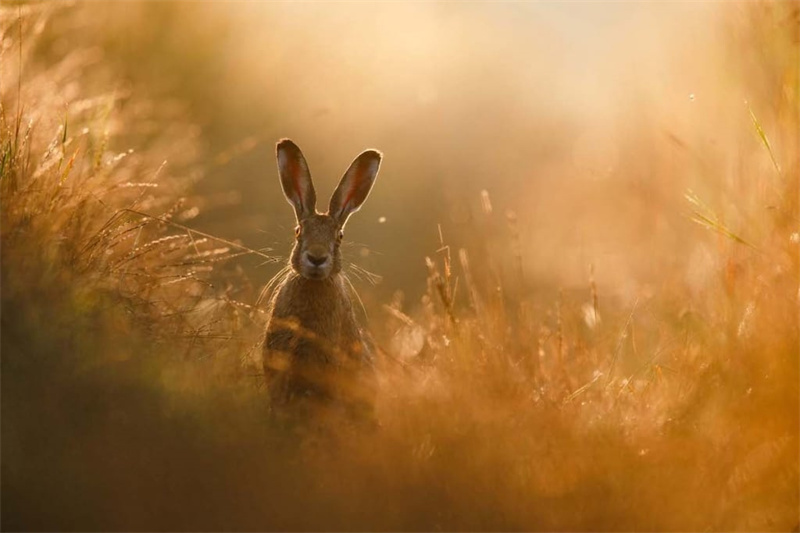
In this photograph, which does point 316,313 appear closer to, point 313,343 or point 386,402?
point 313,343

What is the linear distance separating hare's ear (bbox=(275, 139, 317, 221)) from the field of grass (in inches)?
26.2

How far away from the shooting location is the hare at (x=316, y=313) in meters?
4.73

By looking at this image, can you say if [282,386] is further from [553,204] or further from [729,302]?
[553,204]

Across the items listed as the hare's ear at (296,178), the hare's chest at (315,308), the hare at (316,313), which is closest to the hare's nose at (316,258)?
the hare at (316,313)

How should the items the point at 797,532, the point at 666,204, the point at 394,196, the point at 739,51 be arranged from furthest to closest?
the point at 394,196
the point at 666,204
the point at 739,51
the point at 797,532

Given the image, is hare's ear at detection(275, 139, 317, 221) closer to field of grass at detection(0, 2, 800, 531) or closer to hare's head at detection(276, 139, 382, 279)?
hare's head at detection(276, 139, 382, 279)

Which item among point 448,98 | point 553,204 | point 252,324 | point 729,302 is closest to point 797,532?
point 729,302

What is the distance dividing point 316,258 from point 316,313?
0.92ft

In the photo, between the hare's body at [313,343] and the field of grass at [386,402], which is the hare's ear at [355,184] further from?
the field of grass at [386,402]

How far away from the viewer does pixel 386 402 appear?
451 cm

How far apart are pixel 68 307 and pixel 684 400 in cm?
263

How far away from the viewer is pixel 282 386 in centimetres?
466

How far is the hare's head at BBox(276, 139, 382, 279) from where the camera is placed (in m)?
5.29

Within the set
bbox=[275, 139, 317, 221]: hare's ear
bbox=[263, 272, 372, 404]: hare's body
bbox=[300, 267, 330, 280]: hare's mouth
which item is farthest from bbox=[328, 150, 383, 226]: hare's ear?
bbox=[300, 267, 330, 280]: hare's mouth
